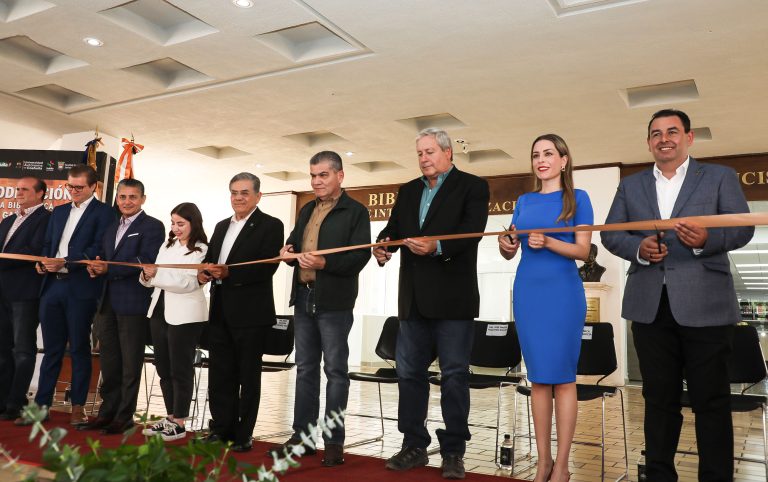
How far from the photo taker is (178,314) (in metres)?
3.99

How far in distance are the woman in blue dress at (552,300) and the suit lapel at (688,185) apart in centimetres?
35

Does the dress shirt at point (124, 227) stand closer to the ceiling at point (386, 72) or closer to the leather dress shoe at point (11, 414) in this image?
the leather dress shoe at point (11, 414)

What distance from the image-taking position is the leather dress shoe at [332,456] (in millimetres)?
3443

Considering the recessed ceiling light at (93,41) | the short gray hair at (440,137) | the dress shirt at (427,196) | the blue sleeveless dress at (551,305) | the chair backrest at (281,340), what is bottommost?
the chair backrest at (281,340)

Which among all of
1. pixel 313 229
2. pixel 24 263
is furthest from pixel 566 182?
pixel 24 263

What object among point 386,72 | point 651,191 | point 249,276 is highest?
point 386,72

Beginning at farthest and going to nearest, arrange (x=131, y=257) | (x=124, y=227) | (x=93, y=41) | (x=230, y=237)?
1. (x=93, y=41)
2. (x=124, y=227)
3. (x=131, y=257)
4. (x=230, y=237)

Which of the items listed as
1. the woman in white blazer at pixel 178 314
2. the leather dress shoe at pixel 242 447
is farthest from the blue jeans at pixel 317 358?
the woman in white blazer at pixel 178 314

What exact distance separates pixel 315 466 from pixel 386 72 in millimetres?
4754

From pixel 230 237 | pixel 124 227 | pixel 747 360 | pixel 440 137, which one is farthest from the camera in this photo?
pixel 124 227

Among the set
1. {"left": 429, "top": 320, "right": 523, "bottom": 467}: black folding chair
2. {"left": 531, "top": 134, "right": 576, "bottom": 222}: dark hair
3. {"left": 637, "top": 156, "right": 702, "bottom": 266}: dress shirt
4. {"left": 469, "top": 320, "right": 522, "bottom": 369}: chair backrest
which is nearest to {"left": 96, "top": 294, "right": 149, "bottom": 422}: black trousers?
{"left": 429, "top": 320, "right": 523, "bottom": 467}: black folding chair

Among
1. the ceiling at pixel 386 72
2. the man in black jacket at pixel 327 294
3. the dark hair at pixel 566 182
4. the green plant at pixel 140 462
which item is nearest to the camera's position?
the green plant at pixel 140 462

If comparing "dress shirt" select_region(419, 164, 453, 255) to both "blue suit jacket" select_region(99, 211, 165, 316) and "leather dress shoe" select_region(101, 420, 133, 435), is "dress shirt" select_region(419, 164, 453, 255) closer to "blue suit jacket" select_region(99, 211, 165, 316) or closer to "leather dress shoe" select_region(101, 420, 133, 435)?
"blue suit jacket" select_region(99, 211, 165, 316)

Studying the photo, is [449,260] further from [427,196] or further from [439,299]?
[427,196]
